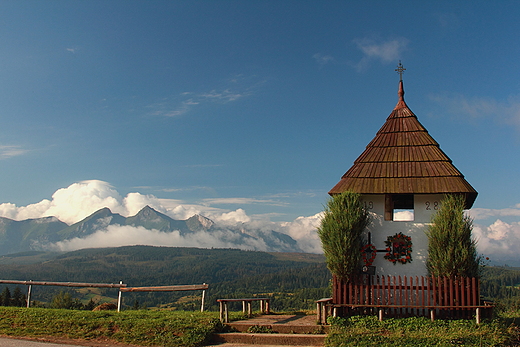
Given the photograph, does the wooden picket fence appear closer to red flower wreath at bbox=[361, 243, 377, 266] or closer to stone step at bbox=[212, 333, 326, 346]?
red flower wreath at bbox=[361, 243, 377, 266]

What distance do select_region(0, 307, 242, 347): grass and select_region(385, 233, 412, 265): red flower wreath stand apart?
280 inches

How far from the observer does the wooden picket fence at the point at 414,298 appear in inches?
551

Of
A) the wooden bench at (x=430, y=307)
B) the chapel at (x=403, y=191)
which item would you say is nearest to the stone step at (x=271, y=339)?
the wooden bench at (x=430, y=307)

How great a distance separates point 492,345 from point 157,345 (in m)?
9.96

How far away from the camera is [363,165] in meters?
17.4

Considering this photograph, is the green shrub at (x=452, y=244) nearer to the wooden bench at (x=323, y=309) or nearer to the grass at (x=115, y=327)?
the wooden bench at (x=323, y=309)

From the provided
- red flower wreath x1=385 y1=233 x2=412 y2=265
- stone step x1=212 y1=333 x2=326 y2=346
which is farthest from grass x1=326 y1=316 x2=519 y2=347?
red flower wreath x1=385 y1=233 x2=412 y2=265

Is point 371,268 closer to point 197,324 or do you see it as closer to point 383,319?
point 383,319

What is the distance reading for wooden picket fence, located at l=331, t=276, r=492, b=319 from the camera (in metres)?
14.0

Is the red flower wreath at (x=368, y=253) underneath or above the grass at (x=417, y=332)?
above

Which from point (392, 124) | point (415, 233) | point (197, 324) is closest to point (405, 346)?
point (415, 233)

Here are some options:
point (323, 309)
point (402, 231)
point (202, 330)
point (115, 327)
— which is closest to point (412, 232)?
point (402, 231)

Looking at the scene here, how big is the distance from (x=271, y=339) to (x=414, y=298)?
5907 millimetres

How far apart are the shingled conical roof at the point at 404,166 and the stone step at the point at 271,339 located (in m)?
6.07
